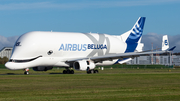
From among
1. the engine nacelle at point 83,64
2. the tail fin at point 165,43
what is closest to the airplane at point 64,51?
the engine nacelle at point 83,64

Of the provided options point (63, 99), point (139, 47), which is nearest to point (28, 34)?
point (139, 47)

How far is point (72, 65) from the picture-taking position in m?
50.6

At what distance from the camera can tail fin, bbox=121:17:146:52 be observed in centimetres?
6072

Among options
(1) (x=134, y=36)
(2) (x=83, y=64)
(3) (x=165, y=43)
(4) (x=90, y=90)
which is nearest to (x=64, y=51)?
(2) (x=83, y=64)

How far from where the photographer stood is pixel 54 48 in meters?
48.1

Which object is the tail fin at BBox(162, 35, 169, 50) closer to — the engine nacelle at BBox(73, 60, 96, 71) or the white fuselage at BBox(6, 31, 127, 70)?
the white fuselage at BBox(6, 31, 127, 70)

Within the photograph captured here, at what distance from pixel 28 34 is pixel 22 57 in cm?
387

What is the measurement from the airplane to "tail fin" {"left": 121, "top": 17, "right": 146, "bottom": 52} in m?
2.22

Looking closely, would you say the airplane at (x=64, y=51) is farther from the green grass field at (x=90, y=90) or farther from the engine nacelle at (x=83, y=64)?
the green grass field at (x=90, y=90)

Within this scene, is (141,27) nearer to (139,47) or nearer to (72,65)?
(139,47)

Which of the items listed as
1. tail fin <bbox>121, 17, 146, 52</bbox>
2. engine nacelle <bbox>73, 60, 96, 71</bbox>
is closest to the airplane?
engine nacelle <bbox>73, 60, 96, 71</bbox>

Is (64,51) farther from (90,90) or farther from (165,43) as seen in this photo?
(90,90)

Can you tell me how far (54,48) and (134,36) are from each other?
65.1ft

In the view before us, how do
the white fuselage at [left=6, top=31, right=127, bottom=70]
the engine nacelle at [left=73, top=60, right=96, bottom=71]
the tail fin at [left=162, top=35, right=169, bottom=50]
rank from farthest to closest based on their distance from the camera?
the tail fin at [left=162, top=35, right=169, bottom=50]
the engine nacelle at [left=73, top=60, right=96, bottom=71]
the white fuselage at [left=6, top=31, right=127, bottom=70]
